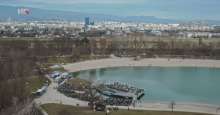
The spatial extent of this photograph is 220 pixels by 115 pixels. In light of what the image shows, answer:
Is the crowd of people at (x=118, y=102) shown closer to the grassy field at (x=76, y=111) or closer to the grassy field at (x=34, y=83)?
the grassy field at (x=76, y=111)

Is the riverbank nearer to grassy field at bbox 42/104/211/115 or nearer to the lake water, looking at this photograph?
the lake water

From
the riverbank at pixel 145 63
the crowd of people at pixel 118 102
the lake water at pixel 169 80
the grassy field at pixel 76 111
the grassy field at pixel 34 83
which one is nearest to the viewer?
the grassy field at pixel 76 111

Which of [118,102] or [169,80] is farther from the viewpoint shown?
[169,80]

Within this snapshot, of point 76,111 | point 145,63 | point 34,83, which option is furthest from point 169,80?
point 76,111

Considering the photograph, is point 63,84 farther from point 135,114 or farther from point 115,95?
point 135,114

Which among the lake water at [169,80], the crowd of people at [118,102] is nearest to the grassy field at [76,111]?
the crowd of people at [118,102]

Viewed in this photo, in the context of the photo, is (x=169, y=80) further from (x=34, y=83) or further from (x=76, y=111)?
(x=76, y=111)

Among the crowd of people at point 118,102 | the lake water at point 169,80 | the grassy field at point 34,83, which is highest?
the grassy field at point 34,83

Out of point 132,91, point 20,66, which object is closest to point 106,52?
point 20,66

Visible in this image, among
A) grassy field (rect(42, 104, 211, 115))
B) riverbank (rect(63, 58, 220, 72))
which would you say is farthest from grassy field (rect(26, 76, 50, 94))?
riverbank (rect(63, 58, 220, 72))
